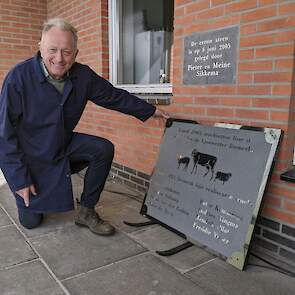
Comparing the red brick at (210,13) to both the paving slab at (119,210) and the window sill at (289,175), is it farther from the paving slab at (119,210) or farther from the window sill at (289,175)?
the paving slab at (119,210)

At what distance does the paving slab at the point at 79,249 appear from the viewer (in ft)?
6.62

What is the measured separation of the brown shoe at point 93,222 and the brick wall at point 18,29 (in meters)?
3.37

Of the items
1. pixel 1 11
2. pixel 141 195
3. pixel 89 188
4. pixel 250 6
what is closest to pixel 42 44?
pixel 89 188

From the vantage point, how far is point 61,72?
2348 mm

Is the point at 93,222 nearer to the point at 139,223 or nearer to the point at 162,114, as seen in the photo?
the point at 139,223

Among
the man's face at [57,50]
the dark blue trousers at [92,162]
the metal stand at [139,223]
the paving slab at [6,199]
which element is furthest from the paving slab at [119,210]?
the man's face at [57,50]

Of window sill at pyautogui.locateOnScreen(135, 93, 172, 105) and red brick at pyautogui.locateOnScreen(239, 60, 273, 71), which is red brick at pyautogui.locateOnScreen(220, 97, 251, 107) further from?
window sill at pyautogui.locateOnScreen(135, 93, 172, 105)

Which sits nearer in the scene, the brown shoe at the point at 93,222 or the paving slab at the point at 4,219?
the brown shoe at the point at 93,222

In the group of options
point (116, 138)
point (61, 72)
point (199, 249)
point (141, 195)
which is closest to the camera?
point (199, 249)

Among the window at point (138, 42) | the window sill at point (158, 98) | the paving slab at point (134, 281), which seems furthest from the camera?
the window at point (138, 42)

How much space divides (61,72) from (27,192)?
0.84 m

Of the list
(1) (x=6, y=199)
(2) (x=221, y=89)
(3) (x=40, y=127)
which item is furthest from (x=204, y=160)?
(1) (x=6, y=199)

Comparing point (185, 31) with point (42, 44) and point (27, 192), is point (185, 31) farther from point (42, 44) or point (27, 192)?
point (27, 192)

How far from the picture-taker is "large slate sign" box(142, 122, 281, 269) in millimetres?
1963
